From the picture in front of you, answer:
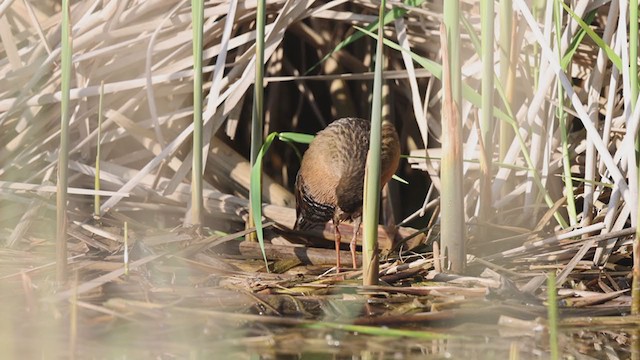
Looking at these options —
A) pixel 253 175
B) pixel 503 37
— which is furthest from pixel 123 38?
pixel 503 37

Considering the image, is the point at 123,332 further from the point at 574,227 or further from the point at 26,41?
the point at 26,41

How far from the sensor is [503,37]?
3916 millimetres

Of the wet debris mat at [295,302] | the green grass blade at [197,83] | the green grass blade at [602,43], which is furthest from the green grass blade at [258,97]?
the green grass blade at [602,43]

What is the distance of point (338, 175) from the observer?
4.51m

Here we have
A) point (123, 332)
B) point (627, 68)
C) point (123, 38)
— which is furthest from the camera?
point (123, 38)

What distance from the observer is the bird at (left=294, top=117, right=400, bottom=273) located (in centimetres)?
449

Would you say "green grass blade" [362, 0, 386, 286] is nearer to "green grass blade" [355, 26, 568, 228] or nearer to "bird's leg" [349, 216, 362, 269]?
"green grass blade" [355, 26, 568, 228]

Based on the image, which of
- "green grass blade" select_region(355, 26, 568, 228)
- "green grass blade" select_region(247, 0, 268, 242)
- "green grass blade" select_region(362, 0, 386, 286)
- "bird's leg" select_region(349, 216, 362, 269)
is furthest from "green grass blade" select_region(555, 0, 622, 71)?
"bird's leg" select_region(349, 216, 362, 269)

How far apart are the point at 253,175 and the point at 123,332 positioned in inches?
38.3

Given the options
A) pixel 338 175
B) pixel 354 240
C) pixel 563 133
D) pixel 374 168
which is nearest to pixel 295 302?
pixel 374 168

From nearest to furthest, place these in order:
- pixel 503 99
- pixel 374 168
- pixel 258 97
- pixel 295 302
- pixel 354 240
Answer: pixel 374 168, pixel 295 302, pixel 503 99, pixel 258 97, pixel 354 240

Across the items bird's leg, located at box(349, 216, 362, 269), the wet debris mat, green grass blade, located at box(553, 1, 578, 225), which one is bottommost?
bird's leg, located at box(349, 216, 362, 269)

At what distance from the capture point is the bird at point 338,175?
4.49m

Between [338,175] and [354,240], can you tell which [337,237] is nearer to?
[354,240]
